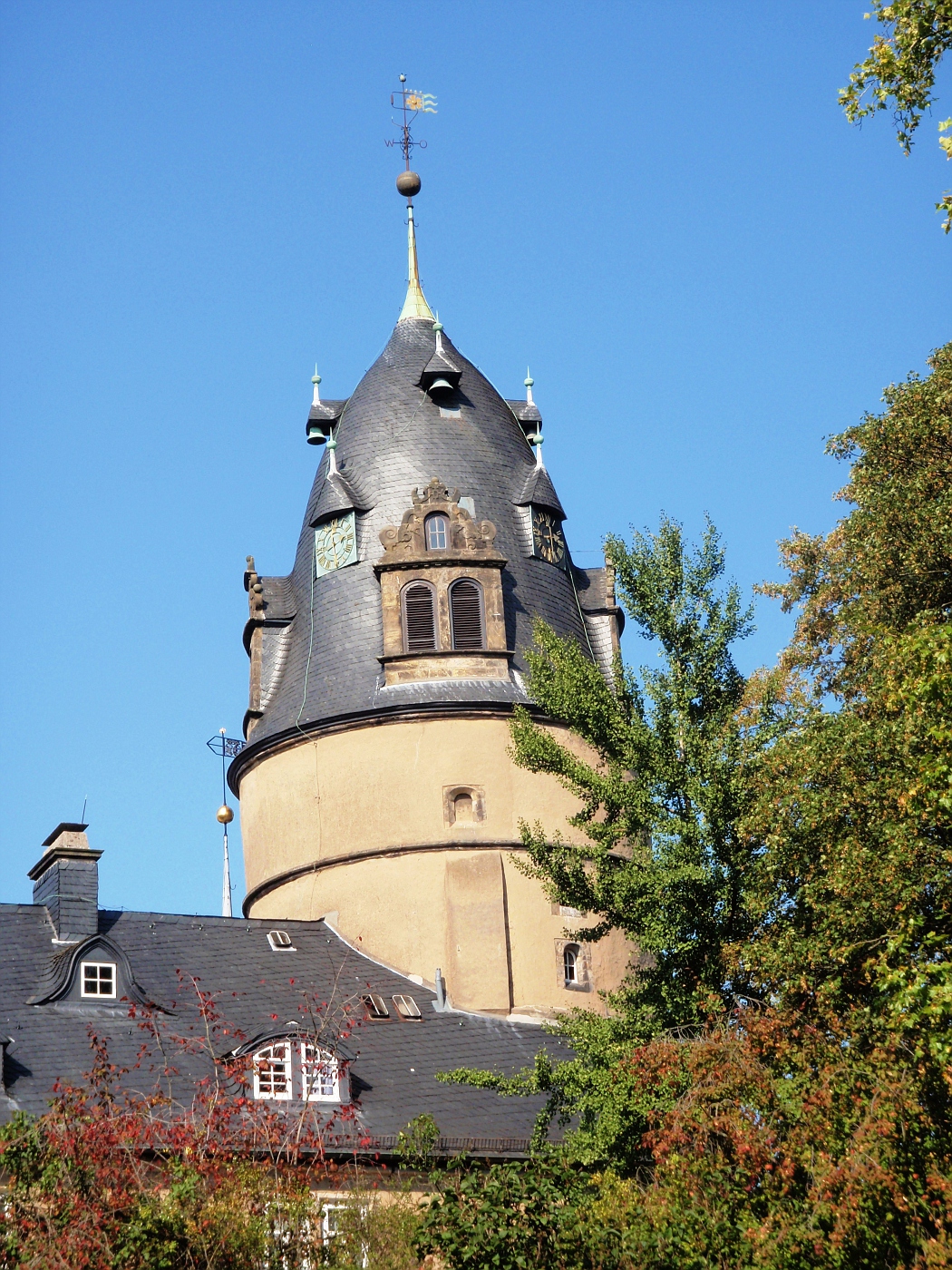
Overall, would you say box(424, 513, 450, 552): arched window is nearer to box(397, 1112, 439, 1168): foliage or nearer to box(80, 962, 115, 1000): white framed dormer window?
box(80, 962, 115, 1000): white framed dormer window

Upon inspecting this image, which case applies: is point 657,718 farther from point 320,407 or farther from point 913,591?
point 320,407

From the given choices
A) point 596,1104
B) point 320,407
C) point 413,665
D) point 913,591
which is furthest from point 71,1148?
point 320,407

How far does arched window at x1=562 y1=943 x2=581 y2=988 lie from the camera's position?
34156 millimetres

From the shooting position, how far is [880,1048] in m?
20.8

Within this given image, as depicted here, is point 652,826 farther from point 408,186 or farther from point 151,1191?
point 408,186

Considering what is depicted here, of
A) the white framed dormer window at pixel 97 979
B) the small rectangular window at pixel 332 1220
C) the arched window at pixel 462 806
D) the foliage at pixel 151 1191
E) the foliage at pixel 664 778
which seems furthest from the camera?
the arched window at pixel 462 806

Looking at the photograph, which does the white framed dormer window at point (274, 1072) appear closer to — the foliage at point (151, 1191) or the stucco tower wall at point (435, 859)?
the stucco tower wall at point (435, 859)

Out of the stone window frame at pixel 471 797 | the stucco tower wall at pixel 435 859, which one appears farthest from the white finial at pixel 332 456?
the stone window frame at pixel 471 797

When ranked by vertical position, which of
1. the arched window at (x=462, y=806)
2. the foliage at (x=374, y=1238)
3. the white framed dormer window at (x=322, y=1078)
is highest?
the arched window at (x=462, y=806)

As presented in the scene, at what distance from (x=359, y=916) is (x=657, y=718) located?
373 inches

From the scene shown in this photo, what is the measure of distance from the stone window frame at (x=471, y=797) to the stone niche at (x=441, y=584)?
2.03m

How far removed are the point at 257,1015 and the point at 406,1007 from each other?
105 inches

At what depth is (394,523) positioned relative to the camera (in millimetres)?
37625

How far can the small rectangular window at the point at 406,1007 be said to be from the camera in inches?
1264
